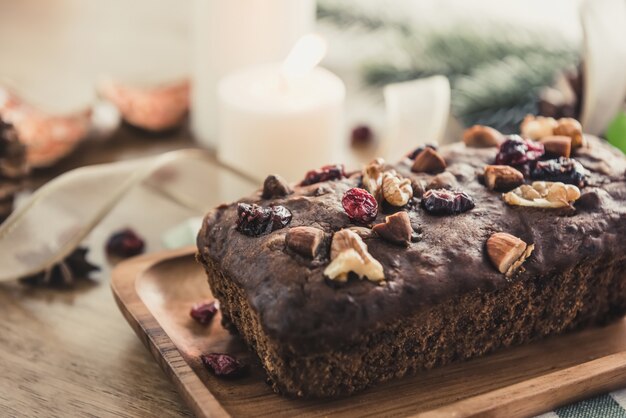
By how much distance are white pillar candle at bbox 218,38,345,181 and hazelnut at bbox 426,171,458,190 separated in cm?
70

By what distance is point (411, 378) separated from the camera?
5.59 feet

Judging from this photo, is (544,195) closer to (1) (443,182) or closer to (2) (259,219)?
(1) (443,182)

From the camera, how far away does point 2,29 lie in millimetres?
3756

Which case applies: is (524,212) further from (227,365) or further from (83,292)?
(83,292)

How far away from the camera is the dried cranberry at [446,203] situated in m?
1.73

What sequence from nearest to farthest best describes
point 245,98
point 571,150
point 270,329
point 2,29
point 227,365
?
point 270,329, point 227,365, point 571,150, point 245,98, point 2,29

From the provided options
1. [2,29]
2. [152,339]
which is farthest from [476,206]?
[2,29]

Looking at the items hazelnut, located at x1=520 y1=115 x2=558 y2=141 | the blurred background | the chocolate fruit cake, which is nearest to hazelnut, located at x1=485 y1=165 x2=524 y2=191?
the chocolate fruit cake

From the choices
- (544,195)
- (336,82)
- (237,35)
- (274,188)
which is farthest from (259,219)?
(237,35)

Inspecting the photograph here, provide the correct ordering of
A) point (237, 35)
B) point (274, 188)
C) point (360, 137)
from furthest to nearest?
point (360, 137) → point (237, 35) → point (274, 188)

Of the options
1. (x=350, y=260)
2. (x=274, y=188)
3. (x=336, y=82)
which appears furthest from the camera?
(x=336, y=82)

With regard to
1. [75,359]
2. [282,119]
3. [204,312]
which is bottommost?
[75,359]

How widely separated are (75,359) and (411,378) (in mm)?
740

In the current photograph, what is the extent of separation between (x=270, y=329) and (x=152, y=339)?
327 millimetres
